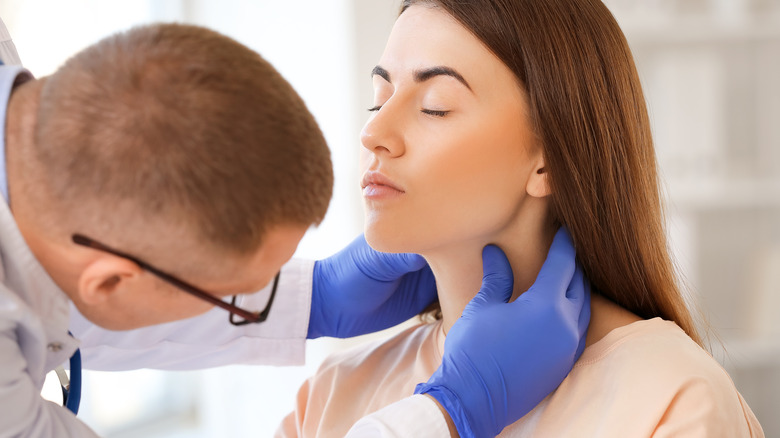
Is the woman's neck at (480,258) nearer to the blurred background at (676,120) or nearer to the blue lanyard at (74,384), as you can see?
the blue lanyard at (74,384)

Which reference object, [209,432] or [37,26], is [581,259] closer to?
[37,26]

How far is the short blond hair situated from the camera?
2.23 feet

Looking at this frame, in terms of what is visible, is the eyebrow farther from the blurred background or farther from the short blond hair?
the blurred background

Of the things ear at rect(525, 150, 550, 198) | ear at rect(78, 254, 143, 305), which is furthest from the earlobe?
ear at rect(78, 254, 143, 305)

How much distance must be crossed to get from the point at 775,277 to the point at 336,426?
1.94 metres

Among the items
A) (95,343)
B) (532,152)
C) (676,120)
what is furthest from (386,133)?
(676,120)

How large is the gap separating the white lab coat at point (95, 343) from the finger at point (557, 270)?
0.26 meters

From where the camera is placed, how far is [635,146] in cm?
122

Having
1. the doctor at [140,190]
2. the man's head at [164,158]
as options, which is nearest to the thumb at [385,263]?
the doctor at [140,190]

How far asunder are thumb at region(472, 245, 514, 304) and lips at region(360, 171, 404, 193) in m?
0.20

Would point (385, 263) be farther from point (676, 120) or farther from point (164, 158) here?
point (676, 120)

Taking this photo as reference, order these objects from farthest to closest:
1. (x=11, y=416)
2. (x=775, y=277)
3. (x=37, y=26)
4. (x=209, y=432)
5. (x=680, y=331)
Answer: (x=209, y=432) → (x=775, y=277) → (x=37, y=26) → (x=680, y=331) → (x=11, y=416)

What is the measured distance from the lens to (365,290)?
1456 mm

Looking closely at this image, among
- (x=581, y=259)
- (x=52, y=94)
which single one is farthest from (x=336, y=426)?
(x=52, y=94)
